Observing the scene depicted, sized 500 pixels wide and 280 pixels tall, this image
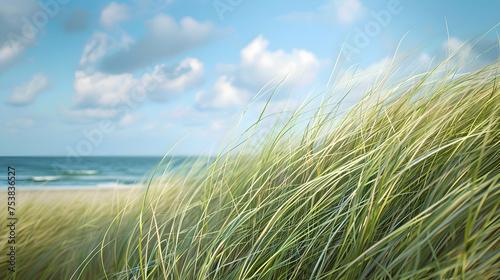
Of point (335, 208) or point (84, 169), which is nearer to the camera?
point (335, 208)

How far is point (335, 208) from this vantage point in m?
1.11

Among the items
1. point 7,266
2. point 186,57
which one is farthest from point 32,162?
point 7,266

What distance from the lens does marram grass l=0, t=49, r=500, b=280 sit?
87cm

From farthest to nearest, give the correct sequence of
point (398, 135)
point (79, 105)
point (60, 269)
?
point (79, 105)
point (60, 269)
point (398, 135)

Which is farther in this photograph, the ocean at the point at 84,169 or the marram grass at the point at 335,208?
the ocean at the point at 84,169

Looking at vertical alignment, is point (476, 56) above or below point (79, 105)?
below

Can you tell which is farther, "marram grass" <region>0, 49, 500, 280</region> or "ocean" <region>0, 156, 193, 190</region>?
"ocean" <region>0, 156, 193, 190</region>

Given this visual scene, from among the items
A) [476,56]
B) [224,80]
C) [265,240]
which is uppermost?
[224,80]

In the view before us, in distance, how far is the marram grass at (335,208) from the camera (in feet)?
2.84

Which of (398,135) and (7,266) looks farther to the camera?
(7,266)

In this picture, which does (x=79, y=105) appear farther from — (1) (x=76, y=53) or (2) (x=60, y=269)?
(2) (x=60, y=269)

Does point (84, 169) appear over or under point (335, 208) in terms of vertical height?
under

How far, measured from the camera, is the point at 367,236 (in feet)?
3.01

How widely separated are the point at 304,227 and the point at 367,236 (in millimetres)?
261
